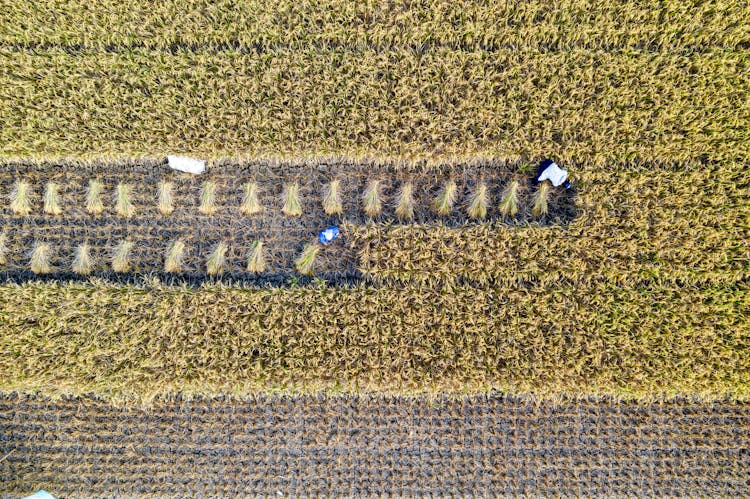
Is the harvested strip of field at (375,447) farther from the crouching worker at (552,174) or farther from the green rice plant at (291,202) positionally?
the crouching worker at (552,174)

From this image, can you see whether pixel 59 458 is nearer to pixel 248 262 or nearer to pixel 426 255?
pixel 248 262

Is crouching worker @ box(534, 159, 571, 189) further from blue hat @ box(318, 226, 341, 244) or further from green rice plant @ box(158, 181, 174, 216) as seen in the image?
green rice plant @ box(158, 181, 174, 216)

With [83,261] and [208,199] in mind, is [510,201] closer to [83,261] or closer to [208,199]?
[208,199]

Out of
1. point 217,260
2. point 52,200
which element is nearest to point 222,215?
point 217,260

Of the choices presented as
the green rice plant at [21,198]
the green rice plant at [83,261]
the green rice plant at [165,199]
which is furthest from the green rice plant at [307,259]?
the green rice plant at [21,198]

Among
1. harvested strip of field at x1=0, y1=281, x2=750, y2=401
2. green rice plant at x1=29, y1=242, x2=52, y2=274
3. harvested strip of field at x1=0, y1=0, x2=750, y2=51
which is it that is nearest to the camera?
harvested strip of field at x1=0, y1=281, x2=750, y2=401

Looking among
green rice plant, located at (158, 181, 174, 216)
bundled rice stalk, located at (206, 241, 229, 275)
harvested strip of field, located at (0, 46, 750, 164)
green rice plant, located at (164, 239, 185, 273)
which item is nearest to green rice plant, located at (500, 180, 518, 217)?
harvested strip of field, located at (0, 46, 750, 164)
